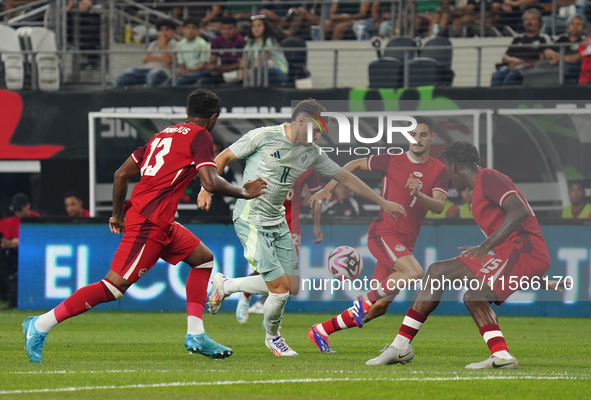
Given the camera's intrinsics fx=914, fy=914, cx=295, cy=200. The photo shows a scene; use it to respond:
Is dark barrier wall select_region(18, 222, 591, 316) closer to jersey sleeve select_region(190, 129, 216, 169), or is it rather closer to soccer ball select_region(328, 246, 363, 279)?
soccer ball select_region(328, 246, 363, 279)

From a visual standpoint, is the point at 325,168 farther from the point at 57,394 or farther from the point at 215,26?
the point at 215,26

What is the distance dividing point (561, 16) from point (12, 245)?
35.0ft

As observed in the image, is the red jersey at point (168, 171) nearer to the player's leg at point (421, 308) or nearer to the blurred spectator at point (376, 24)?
the player's leg at point (421, 308)

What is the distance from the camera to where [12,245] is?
1495 centimetres

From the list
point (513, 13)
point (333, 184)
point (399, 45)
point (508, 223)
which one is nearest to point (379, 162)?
point (333, 184)

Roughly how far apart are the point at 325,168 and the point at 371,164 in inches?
57.1

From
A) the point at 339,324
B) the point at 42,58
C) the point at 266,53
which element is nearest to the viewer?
the point at 339,324

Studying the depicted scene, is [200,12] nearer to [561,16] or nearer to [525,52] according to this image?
[525,52]

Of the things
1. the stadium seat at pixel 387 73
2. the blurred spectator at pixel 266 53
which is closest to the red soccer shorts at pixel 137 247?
the stadium seat at pixel 387 73

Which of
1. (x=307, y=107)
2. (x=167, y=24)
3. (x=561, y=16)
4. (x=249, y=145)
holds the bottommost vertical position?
(x=249, y=145)

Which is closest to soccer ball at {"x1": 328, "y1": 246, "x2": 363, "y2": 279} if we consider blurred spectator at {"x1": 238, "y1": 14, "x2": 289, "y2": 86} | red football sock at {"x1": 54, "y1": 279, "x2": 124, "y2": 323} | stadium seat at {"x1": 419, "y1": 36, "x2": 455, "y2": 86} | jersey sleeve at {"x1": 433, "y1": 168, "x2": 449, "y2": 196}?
jersey sleeve at {"x1": 433, "y1": 168, "x2": 449, "y2": 196}

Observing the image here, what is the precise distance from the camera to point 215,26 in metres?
18.8

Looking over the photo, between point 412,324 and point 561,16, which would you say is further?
point 561,16

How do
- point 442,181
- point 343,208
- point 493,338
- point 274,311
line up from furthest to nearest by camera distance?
1. point 343,208
2. point 442,181
3. point 274,311
4. point 493,338
